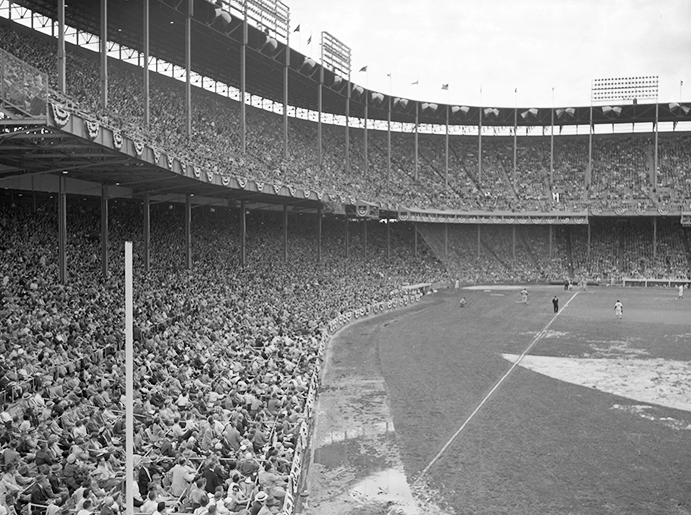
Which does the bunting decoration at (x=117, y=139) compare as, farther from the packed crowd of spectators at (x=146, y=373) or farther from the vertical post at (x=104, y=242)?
the vertical post at (x=104, y=242)

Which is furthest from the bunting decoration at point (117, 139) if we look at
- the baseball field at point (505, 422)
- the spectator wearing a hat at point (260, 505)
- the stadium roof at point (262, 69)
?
the stadium roof at point (262, 69)

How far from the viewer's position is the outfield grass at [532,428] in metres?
13.7

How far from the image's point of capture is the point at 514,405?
20.4 m

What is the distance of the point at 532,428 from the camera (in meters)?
18.0

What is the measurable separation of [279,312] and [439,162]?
173 feet

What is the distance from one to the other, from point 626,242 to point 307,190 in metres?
43.2

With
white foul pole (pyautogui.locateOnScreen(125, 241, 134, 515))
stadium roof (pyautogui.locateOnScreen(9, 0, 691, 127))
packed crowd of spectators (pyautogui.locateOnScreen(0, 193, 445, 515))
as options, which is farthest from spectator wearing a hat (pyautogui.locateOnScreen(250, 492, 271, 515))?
stadium roof (pyautogui.locateOnScreen(9, 0, 691, 127))

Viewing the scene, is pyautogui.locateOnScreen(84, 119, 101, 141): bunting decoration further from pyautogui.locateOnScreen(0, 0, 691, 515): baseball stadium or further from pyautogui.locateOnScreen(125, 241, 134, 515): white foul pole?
pyautogui.locateOnScreen(125, 241, 134, 515): white foul pole

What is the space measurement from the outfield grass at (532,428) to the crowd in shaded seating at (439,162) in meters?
20.3

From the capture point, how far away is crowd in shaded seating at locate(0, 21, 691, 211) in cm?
4897

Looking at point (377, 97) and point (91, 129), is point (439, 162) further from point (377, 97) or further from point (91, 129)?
point (91, 129)

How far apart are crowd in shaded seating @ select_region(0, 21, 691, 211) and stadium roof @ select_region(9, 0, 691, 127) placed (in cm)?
267

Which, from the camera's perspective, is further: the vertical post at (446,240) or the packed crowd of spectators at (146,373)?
the vertical post at (446,240)

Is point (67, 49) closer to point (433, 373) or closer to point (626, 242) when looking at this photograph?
point (433, 373)
